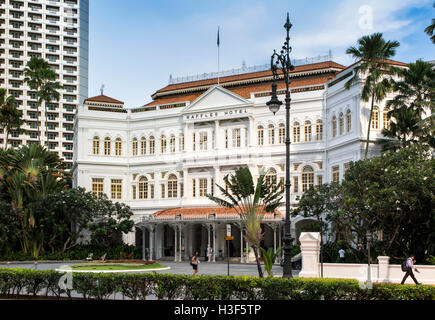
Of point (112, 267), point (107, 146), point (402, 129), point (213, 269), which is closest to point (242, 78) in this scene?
point (107, 146)

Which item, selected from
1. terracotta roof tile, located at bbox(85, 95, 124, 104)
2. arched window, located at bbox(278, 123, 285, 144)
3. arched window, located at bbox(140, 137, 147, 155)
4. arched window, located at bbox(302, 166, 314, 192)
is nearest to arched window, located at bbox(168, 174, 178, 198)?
arched window, located at bbox(140, 137, 147, 155)

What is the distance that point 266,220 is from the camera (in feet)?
143

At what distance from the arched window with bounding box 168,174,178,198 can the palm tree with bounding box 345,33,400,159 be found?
65.6ft

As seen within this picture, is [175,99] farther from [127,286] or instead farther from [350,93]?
[127,286]

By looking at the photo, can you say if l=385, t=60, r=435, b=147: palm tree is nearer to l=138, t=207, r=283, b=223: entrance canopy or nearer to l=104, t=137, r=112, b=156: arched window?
l=138, t=207, r=283, b=223: entrance canopy

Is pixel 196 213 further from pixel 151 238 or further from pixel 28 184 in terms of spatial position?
pixel 28 184

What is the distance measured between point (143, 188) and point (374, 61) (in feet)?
82.9

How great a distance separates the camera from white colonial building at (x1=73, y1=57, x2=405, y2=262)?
4484 centimetres

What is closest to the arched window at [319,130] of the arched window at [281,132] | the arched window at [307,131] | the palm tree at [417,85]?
the arched window at [307,131]

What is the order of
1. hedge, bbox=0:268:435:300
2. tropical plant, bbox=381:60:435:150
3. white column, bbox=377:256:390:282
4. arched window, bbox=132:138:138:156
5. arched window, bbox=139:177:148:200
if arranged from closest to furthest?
hedge, bbox=0:268:435:300
white column, bbox=377:256:390:282
tropical plant, bbox=381:60:435:150
arched window, bbox=139:177:148:200
arched window, bbox=132:138:138:156

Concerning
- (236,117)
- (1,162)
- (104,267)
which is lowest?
(104,267)

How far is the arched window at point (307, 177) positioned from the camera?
46062 mm
